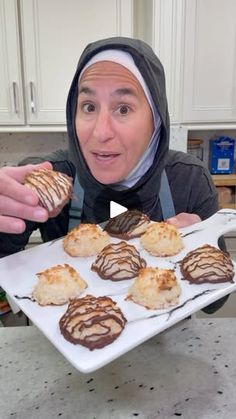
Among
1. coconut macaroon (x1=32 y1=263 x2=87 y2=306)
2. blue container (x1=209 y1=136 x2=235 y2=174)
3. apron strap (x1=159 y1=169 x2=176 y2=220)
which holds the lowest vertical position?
blue container (x1=209 y1=136 x2=235 y2=174)

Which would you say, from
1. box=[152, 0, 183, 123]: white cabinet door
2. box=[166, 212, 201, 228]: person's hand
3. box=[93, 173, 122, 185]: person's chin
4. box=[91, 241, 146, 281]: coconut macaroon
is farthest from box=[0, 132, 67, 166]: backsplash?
box=[91, 241, 146, 281]: coconut macaroon

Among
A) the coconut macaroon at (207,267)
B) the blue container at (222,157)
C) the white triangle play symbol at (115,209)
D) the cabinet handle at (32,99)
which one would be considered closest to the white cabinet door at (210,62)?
the blue container at (222,157)

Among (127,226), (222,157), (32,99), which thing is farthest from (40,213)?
(222,157)

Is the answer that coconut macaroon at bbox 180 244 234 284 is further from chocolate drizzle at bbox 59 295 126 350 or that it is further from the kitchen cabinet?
the kitchen cabinet

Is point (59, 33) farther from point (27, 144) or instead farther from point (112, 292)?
point (112, 292)

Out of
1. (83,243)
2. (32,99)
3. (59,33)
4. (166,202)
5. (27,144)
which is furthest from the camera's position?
(27,144)

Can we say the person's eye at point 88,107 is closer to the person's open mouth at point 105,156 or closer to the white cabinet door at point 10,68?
the person's open mouth at point 105,156
